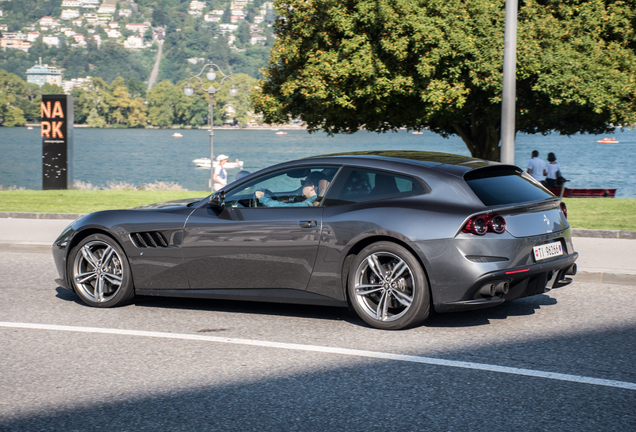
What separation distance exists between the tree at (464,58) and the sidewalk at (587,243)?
8.82 m

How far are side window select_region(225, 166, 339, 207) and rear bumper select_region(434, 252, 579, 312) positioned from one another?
1.50 m

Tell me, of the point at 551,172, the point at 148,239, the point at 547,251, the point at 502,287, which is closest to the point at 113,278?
the point at 148,239

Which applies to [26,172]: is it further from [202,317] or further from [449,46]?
[202,317]

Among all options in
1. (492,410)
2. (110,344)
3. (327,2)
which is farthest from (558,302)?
(327,2)

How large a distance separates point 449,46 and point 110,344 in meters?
16.3

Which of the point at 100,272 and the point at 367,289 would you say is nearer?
the point at 367,289

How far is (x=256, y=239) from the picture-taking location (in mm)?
6203

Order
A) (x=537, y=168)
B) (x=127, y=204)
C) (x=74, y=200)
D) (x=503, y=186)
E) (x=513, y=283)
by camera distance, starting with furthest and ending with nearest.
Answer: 1. (x=537, y=168)
2. (x=74, y=200)
3. (x=127, y=204)
4. (x=503, y=186)
5. (x=513, y=283)

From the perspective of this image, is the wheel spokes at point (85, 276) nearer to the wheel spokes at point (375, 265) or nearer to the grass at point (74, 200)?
the wheel spokes at point (375, 265)

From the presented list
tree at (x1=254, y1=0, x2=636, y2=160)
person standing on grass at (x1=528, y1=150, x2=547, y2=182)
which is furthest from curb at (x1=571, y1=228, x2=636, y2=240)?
tree at (x1=254, y1=0, x2=636, y2=160)

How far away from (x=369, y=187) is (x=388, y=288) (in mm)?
895

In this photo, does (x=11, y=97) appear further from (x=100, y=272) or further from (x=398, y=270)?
(x=398, y=270)

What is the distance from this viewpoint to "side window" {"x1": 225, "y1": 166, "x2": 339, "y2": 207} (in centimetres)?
628

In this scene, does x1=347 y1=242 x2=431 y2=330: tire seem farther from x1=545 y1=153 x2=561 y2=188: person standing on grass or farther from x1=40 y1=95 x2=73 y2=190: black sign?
x1=40 y1=95 x2=73 y2=190: black sign
